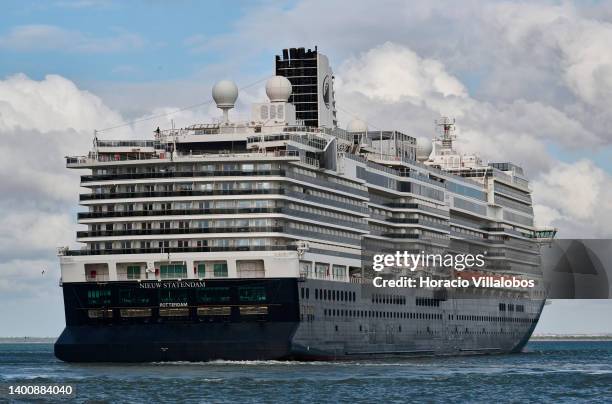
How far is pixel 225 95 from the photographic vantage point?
11925 centimetres

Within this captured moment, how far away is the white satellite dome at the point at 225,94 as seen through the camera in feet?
391

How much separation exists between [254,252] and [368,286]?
61.1 feet

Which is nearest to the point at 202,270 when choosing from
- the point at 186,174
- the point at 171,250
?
the point at 171,250

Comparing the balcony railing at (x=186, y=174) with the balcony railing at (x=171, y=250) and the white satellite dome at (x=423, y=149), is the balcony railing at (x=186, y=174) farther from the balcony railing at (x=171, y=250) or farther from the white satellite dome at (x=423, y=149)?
the white satellite dome at (x=423, y=149)

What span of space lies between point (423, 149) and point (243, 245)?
48035mm

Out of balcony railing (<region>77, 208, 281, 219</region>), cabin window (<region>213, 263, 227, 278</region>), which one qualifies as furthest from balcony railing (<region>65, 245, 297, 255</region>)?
balcony railing (<region>77, 208, 281, 219</region>)

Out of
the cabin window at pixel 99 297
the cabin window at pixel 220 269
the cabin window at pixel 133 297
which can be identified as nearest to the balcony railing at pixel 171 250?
the cabin window at pixel 220 269

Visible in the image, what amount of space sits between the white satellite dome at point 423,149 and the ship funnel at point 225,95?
116ft

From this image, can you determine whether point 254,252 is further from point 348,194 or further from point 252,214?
point 348,194

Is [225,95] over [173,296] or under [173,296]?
over

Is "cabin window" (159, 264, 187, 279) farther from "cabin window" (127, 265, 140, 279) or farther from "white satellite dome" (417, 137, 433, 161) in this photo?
"white satellite dome" (417, 137, 433, 161)

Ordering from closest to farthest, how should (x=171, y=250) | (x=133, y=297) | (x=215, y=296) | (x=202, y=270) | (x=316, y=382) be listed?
(x=316, y=382) < (x=215, y=296) < (x=133, y=297) < (x=202, y=270) < (x=171, y=250)

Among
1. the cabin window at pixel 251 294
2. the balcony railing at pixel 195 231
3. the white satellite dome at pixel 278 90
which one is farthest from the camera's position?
the white satellite dome at pixel 278 90

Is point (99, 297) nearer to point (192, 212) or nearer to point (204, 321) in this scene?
point (204, 321)
